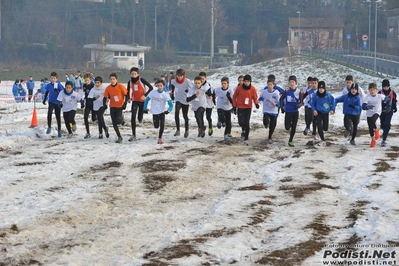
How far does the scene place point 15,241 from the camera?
8.51 metres

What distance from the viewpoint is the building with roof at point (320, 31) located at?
345 feet

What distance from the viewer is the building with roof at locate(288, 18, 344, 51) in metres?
105

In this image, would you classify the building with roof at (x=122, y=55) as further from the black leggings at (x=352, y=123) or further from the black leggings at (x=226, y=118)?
the black leggings at (x=352, y=123)

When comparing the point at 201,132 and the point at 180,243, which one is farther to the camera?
the point at 201,132

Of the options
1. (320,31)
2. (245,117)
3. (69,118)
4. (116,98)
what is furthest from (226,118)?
(320,31)

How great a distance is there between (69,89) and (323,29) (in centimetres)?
9436

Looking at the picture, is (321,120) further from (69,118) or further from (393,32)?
(393,32)

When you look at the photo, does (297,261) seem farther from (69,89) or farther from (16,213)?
(69,89)

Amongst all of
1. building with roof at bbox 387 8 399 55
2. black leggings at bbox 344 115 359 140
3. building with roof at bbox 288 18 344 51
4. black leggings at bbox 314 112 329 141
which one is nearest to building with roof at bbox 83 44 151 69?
building with roof at bbox 288 18 344 51

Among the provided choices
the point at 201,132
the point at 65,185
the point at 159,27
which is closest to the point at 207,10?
the point at 159,27

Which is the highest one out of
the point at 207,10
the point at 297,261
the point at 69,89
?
the point at 207,10

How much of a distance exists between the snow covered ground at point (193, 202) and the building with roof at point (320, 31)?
8817cm

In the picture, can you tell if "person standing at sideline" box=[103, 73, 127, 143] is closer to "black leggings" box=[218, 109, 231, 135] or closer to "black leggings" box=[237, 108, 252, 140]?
"black leggings" box=[218, 109, 231, 135]

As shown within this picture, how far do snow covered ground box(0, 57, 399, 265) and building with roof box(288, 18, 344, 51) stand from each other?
88167mm
